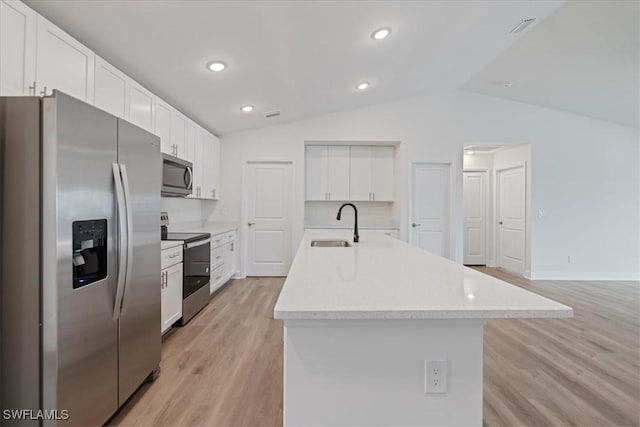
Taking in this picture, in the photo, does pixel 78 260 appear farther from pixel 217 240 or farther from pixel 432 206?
pixel 432 206

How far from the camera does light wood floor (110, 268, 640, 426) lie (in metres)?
1.77

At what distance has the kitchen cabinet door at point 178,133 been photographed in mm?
3430

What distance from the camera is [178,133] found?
3561 mm

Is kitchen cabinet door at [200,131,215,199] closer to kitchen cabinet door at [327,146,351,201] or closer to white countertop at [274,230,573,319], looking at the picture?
kitchen cabinet door at [327,146,351,201]

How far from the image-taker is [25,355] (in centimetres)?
126

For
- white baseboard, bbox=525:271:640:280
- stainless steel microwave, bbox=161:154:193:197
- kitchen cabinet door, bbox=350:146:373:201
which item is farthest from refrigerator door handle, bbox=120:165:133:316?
white baseboard, bbox=525:271:640:280

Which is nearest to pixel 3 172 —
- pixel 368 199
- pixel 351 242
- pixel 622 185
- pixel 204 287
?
pixel 351 242

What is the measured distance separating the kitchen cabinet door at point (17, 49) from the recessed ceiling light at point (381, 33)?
8.10 ft

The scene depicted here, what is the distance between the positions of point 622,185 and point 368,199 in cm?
420

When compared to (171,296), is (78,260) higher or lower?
higher

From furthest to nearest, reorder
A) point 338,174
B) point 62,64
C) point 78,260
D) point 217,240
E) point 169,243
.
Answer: point 338,174, point 217,240, point 169,243, point 62,64, point 78,260

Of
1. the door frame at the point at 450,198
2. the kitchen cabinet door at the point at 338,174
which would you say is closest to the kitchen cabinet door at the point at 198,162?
the kitchen cabinet door at the point at 338,174

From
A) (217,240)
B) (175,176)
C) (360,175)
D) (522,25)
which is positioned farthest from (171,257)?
(522,25)

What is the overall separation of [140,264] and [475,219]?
6377 mm
